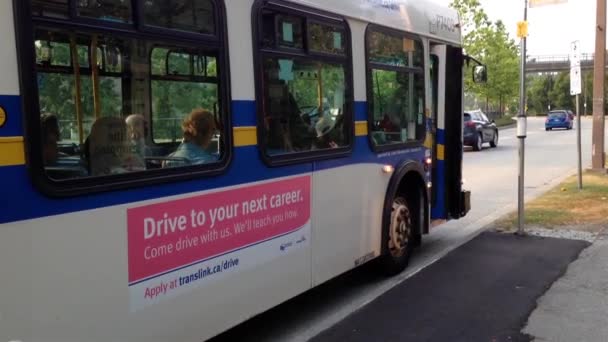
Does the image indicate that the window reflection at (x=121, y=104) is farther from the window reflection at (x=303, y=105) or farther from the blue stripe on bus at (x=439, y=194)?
the blue stripe on bus at (x=439, y=194)

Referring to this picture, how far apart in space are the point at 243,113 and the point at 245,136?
0.15 m

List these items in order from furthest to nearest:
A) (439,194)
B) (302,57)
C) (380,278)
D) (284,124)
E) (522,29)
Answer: (522,29)
(439,194)
(380,278)
(302,57)
(284,124)

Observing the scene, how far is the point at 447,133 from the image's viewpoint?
7434 millimetres

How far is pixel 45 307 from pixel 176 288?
0.84 meters

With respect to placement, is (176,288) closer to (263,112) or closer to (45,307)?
(45,307)

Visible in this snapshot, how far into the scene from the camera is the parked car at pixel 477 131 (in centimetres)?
2367

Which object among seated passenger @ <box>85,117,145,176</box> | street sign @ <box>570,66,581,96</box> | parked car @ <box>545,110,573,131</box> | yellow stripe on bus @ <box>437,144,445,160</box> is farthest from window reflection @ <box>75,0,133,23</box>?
parked car @ <box>545,110,573,131</box>

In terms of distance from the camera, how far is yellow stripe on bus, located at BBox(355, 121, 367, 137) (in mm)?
5348

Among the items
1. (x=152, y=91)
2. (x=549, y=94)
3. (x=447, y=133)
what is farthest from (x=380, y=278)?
(x=549, y=94)

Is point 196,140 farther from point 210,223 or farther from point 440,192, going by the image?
point 440,192

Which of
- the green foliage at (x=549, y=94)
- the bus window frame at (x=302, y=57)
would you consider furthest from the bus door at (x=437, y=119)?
the green foliage at (x=549, y=94)

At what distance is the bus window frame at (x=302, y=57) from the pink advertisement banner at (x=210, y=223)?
190 mm

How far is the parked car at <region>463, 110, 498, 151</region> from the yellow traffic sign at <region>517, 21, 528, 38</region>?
14.9 m

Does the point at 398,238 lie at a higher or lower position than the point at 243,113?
lower
